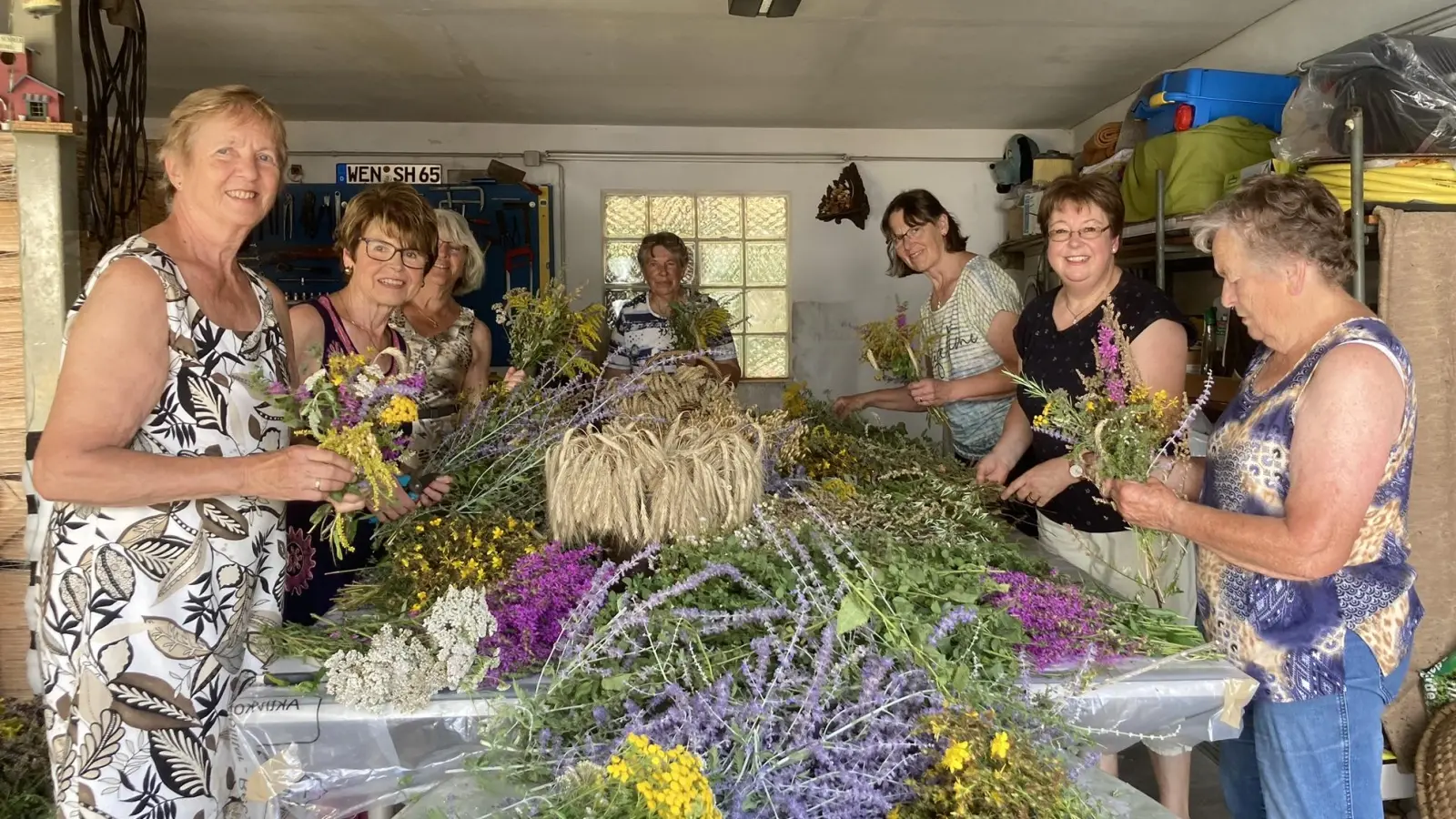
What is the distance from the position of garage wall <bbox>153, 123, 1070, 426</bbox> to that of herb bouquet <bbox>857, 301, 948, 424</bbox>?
3224 millimetres

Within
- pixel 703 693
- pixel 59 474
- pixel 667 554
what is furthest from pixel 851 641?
pixel 59 474

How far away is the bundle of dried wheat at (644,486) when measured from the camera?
173 centimetres

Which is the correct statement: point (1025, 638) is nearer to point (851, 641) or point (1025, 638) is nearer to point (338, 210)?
point (851, 641)

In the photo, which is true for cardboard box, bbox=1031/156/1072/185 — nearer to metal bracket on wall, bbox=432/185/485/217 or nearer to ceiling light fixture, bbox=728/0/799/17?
ceiling light fixture, bbox=728/0/799/17

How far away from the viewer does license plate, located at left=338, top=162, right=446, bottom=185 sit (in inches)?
229

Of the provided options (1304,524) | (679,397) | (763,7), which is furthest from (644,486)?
(763,7)

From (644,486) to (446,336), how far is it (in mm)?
1462

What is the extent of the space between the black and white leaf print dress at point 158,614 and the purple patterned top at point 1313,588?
6.24ft

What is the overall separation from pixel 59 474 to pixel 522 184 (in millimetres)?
4853

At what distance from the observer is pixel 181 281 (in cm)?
154

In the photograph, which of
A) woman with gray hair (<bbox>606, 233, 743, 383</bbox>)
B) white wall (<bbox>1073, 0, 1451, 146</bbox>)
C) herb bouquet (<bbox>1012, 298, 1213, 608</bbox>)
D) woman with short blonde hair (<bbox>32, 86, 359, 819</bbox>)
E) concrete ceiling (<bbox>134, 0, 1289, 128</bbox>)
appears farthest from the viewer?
woman with gray hair (<bbox>606, 233, 743, 383</bbox>)

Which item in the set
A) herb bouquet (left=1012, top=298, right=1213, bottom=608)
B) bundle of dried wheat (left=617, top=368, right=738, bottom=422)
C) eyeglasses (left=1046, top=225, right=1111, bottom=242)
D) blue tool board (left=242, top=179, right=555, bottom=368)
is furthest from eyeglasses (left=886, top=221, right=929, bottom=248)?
blue tool board (left=242, top=179, right=555, bottom=368)

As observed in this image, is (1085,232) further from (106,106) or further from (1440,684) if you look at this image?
(106,106)

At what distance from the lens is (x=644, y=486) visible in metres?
1.75
